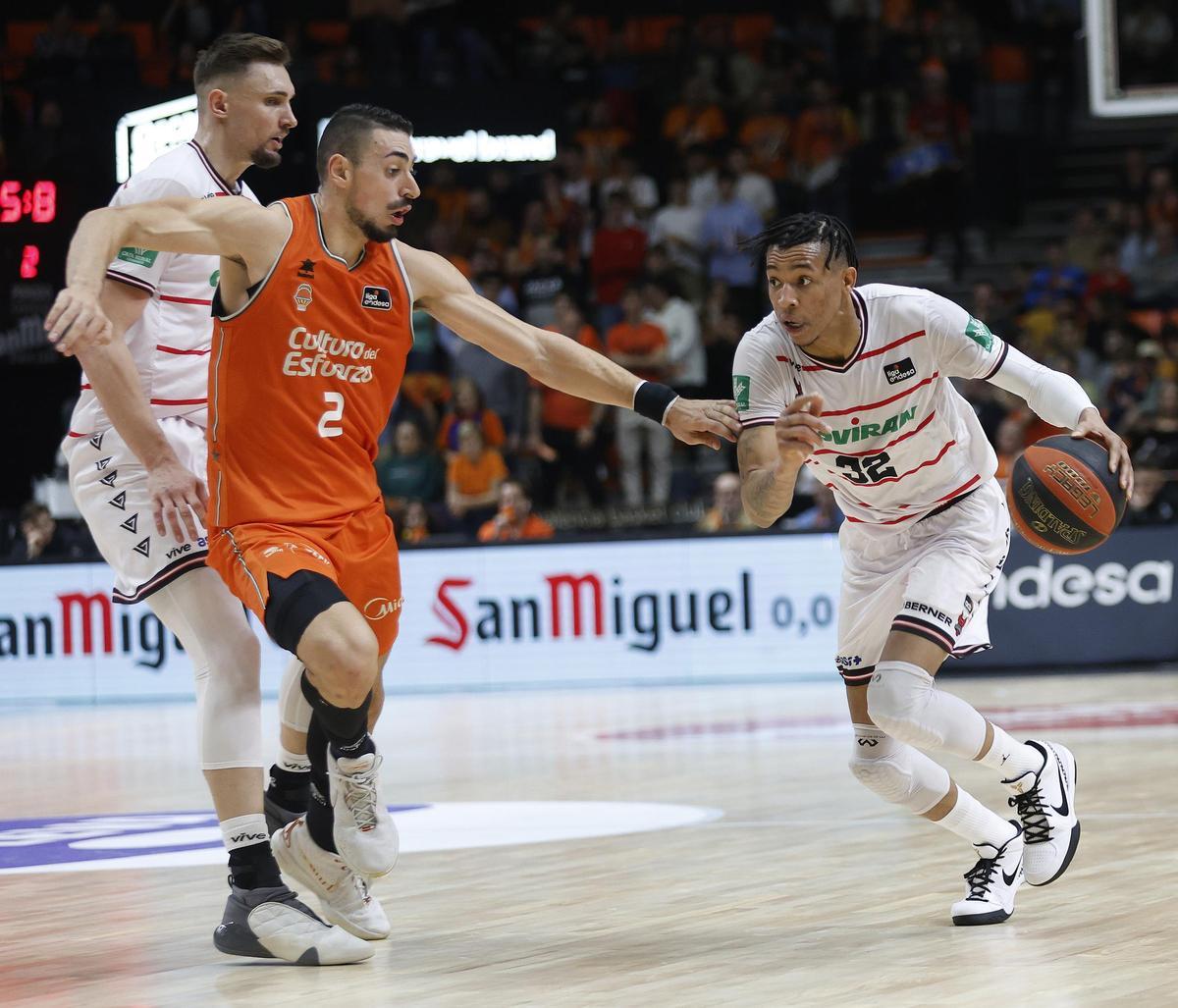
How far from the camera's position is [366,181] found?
5078 mm

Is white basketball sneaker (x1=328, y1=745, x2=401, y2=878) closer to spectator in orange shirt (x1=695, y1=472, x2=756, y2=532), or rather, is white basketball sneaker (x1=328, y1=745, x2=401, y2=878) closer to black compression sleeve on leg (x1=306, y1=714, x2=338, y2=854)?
black compression sleeve on leg (x1=306, y1=714, x2=338, y2=854)

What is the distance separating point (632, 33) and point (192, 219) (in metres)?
17.9

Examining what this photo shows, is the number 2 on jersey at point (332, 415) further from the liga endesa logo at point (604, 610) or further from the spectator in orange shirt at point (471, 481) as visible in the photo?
the spectator in orange shirt at point (471, 481)

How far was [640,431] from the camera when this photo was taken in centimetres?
1633

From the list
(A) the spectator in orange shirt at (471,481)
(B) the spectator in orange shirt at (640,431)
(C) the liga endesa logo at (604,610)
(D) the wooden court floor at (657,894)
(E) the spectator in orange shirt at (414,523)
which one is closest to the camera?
(D) the wooden court floor at (657,894)

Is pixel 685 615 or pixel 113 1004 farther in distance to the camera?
pixel 685 615

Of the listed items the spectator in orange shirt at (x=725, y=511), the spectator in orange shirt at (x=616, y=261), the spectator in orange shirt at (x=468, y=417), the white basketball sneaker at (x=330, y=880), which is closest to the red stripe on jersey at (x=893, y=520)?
the white basketball sneaker at (x=330, y=880)

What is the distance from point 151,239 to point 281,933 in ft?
6.09

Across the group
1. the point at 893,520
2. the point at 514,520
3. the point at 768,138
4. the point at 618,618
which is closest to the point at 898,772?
the point at 893,520

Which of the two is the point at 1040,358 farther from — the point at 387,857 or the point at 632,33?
the point at 387,857

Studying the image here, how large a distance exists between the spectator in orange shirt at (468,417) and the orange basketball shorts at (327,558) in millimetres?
10718

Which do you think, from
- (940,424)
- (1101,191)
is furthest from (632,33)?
(940,424)

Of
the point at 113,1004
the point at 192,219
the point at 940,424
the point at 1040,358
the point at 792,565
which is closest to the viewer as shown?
the point at 113,1004

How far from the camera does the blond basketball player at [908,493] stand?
17.6 ft
